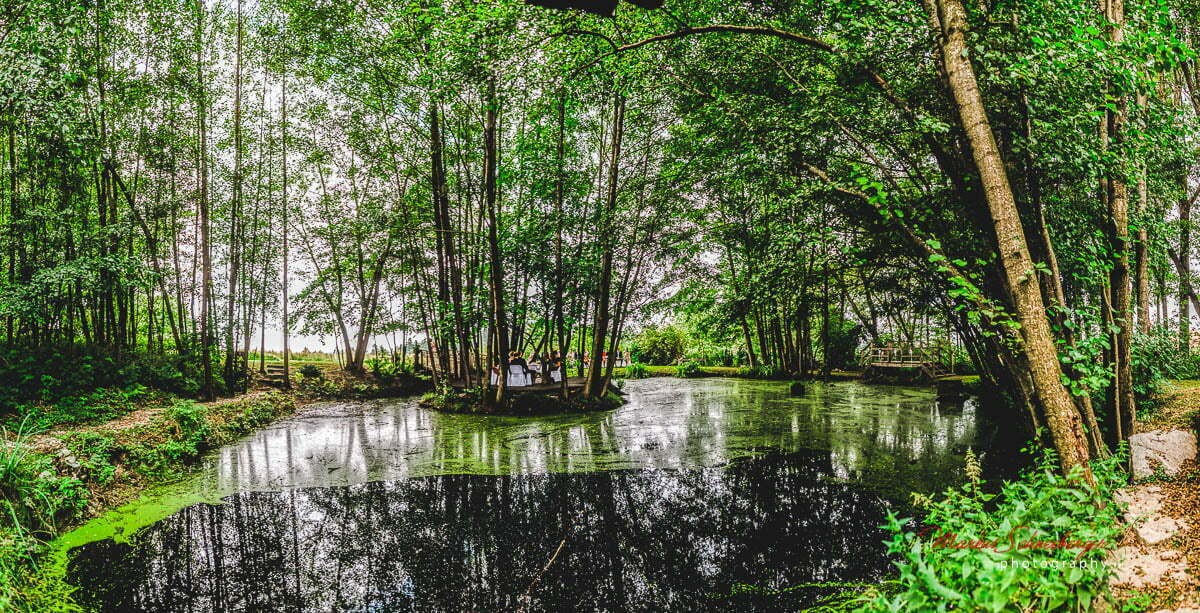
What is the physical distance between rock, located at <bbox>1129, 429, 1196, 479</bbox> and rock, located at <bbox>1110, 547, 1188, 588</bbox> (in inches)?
72.4

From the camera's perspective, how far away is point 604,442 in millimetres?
8562

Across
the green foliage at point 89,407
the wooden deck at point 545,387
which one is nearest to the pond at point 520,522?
the green foliage at point 89,407

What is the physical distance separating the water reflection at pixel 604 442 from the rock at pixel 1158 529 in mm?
2555

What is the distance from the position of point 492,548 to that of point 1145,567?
13.1ft

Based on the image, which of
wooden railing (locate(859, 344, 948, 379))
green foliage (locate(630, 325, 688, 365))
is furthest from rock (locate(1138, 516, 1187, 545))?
green foliage (locate(630, 325, 688, 365))

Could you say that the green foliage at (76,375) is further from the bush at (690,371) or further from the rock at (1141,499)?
the bush at (690,371)

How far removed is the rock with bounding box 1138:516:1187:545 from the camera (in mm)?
2832

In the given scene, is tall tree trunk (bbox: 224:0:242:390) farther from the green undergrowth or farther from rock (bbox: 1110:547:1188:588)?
rock (bbox: 1110:547:1188:588)

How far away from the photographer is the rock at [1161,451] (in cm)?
396

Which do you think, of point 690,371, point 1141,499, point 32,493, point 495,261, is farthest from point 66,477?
point 690,371

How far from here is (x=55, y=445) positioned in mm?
5320

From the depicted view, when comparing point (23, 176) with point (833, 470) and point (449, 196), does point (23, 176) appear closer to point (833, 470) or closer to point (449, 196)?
point (449, 196)

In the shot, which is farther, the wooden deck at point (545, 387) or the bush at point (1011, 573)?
the wooden deck at point (545, 387)

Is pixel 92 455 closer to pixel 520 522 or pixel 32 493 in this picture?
pixel 32 493
